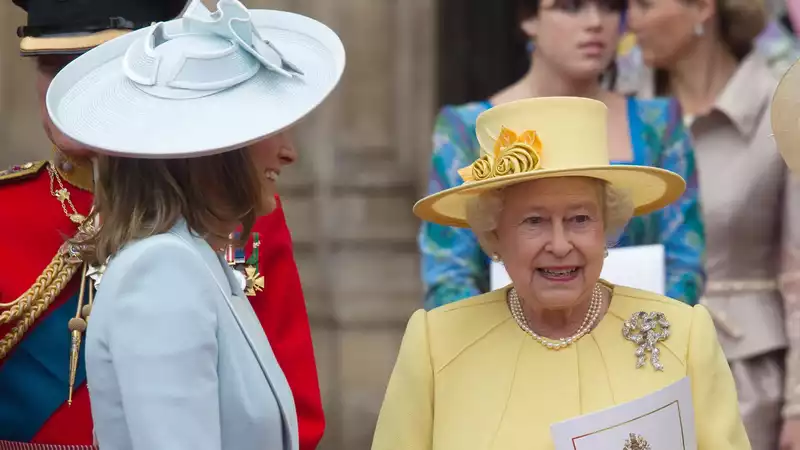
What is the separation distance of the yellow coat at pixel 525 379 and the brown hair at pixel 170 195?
2.11 feet

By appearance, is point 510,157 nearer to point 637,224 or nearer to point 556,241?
point 556,241

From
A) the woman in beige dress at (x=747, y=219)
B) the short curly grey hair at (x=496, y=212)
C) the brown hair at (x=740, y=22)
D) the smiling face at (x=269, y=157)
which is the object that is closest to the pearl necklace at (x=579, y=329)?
the short curly grey hair at (x=496, y=212)

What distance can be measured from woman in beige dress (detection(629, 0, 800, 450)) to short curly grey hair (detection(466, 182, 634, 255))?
147 cm

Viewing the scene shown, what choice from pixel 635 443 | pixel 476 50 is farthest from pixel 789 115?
pixel 476 50

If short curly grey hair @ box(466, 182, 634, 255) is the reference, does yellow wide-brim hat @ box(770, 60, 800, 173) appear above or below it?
above

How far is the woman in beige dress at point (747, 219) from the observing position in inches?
189

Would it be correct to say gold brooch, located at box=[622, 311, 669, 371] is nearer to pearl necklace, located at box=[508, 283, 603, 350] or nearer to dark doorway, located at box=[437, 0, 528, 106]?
pearl necklace, located at box=[508, 283, 603, 350]

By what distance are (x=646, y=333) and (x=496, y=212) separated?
0.42m

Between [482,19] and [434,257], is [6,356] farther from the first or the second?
[482,19]

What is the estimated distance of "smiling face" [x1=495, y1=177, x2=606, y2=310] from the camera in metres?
3.22

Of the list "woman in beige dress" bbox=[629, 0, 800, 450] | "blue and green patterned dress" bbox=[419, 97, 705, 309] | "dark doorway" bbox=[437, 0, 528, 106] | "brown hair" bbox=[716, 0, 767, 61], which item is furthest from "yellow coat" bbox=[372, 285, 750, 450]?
"dark doorway" bbox=[437, 0, 528, 106]

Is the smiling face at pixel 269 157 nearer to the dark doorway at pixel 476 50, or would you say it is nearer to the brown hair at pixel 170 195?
the brown hair at pixel 170 195

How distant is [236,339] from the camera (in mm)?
2686

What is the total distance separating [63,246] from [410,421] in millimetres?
832
